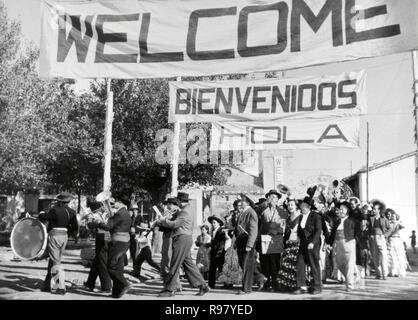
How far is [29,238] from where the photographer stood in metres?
10.7

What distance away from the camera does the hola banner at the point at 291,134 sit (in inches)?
324

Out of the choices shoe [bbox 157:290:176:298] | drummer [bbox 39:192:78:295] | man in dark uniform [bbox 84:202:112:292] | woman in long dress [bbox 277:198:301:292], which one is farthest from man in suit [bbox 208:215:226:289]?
drummer [bbox 39:192:78:295]

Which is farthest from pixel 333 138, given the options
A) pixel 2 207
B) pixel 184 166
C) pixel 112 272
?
pixel 2 207

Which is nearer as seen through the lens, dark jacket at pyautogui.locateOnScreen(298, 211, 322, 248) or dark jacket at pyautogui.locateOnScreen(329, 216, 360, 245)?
dark jacket at pyautogui.locateOnScreen(298, 211, 322, 248)

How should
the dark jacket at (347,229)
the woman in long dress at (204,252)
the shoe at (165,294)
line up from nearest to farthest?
the shoe at (165,294), the dark jacket at (347,229), the woman in long dress at (204,252)

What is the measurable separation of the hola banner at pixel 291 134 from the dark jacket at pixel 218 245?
2279 millimetres

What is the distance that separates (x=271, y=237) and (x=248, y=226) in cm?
75

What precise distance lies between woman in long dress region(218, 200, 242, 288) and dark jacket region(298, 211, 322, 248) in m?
1.59

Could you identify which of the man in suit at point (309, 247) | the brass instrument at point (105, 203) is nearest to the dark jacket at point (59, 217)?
the brass instrument at point (105, 203)

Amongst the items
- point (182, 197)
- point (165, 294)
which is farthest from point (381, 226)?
point (165, 294)

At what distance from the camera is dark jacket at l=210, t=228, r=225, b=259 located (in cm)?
1070

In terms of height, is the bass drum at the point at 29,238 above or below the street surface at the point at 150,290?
above

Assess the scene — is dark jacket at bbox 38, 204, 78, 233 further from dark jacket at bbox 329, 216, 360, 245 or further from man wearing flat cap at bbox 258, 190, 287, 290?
dark jacket at bbox 329, 216, 360, 245

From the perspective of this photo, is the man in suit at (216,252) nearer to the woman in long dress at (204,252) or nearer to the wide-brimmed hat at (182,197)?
the woman in long dress at (204,252)
